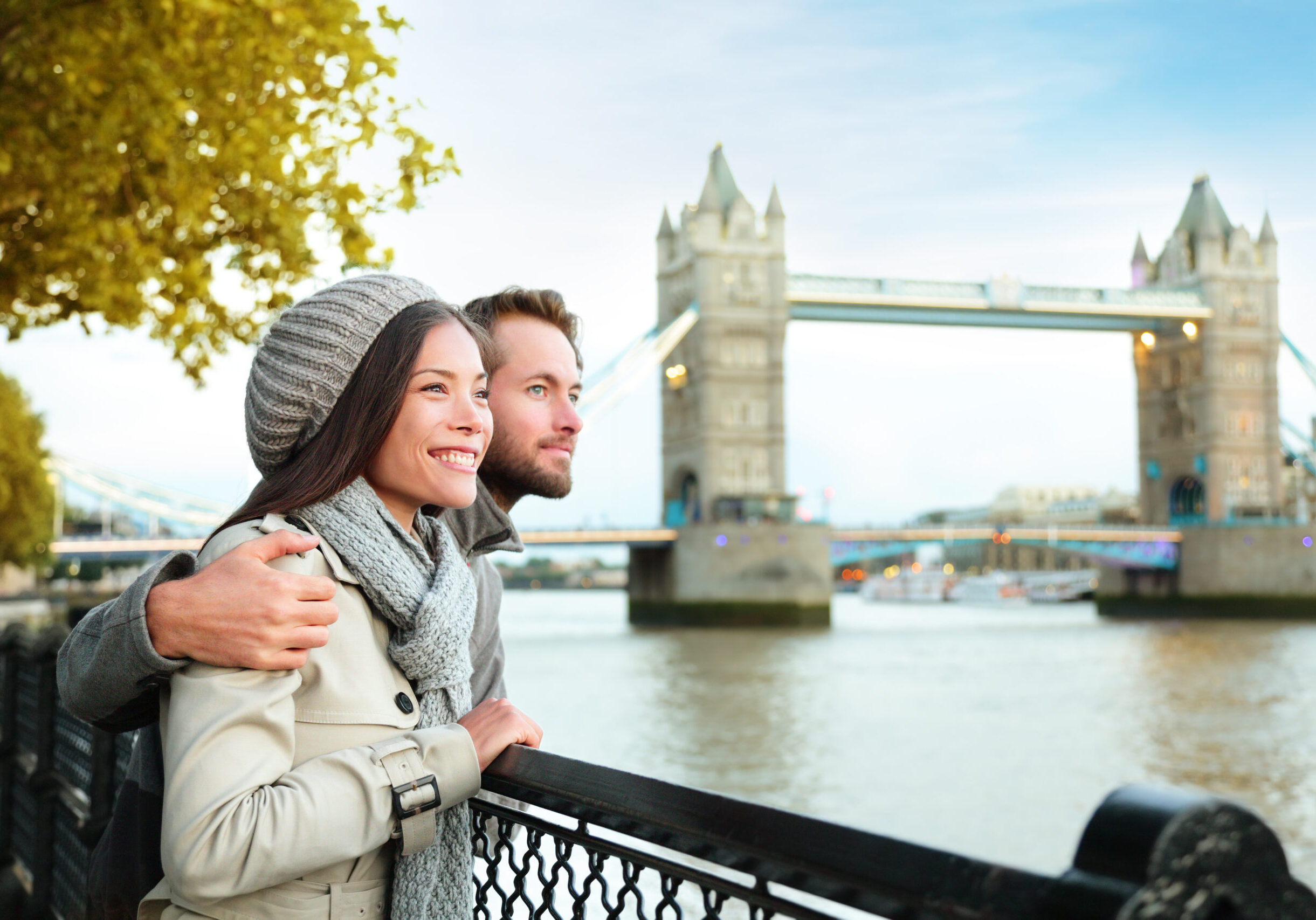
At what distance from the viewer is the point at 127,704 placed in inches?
47.0

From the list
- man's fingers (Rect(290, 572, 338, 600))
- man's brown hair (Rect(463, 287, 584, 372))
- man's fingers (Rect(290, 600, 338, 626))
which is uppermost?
man's brown hair (Rect(463, 287, 584, 372))

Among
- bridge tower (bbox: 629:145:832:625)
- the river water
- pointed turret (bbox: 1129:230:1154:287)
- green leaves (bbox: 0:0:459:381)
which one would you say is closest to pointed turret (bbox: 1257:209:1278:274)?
pointed turret (bbox: 1129:230:1154:287)

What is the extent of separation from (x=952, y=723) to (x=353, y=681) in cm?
1251

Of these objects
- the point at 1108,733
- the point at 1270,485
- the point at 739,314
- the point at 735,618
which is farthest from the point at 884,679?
the point at 1270,485

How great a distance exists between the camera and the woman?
101 cm

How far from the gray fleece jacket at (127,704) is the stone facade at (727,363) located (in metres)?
29.7

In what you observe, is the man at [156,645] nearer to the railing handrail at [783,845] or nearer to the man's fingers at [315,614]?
the man's fingers at [315,614]

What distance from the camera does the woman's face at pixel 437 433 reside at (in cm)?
121

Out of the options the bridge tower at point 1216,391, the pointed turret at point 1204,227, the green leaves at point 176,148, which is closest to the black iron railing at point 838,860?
the green leaves at point 176,148

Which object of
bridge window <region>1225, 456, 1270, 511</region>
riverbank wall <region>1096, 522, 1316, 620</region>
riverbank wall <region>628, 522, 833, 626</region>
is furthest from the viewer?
bridge window <region>1225, 456, 1270, 511</region>

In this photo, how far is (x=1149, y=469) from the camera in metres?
38.2

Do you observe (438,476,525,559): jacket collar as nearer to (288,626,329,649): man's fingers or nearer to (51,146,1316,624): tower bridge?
(288,626,329,649): man's fingers

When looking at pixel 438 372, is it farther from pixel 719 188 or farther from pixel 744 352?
pixel 719 188

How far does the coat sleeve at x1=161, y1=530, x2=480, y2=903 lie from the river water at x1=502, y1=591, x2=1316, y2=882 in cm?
58
